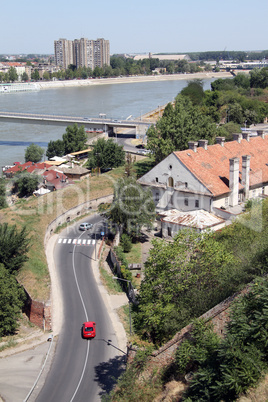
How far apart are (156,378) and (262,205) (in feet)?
41.8

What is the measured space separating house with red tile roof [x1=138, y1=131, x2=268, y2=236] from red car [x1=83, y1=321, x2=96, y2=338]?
37.0ft

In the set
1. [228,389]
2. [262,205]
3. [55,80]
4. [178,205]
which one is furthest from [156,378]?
[55,80]

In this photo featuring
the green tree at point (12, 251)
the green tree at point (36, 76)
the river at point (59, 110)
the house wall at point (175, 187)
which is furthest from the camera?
the green tree at point (36, 76)

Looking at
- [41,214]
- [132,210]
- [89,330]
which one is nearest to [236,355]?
[89,330]

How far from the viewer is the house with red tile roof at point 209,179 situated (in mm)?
28062

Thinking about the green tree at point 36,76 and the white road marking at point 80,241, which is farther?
the green tree at point 36,76

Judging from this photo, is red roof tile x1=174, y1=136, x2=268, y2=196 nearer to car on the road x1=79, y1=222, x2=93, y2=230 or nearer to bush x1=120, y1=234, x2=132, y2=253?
bush x1=120, y1=234, x2=132, y2=253

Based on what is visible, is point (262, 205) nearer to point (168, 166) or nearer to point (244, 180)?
point (244, 180)

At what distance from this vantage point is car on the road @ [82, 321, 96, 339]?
18703 mm

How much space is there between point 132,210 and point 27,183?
1656 cm

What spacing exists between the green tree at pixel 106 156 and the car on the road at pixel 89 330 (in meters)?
28.6

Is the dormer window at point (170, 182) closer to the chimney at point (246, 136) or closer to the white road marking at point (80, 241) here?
the white road marking at point (80, 241)

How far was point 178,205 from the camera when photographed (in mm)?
29750

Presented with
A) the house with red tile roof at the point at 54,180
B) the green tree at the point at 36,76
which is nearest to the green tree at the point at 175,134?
the house with red tile roof at the point at 54,180
